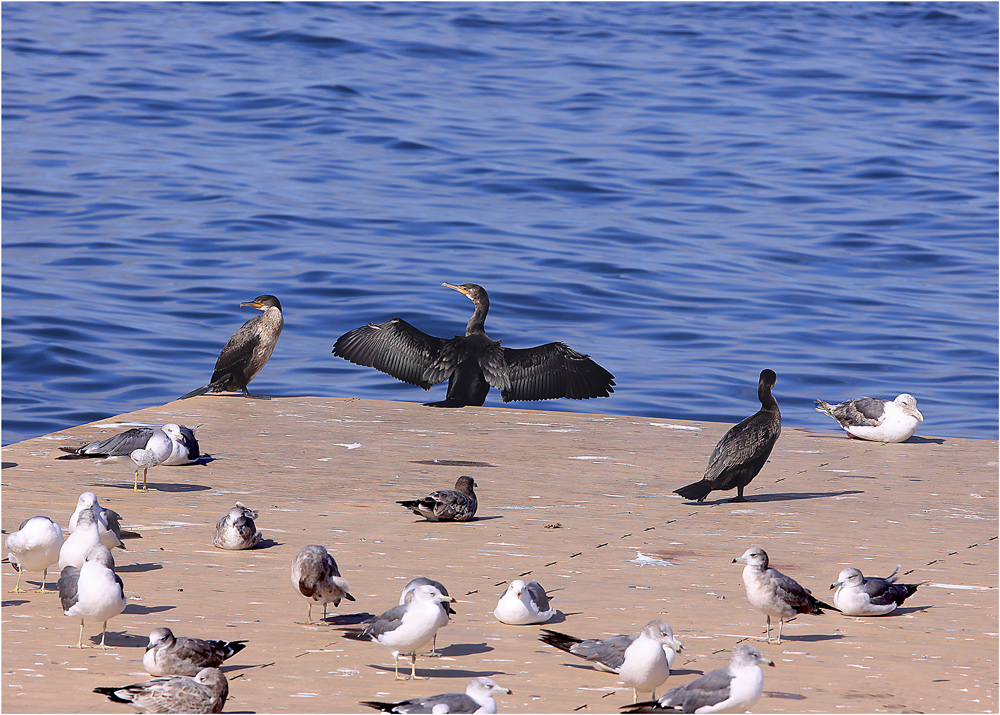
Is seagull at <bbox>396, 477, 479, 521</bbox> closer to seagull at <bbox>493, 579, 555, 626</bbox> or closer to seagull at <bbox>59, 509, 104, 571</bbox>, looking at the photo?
seagull at <bbox>493, 579, 555, 626</bbox>

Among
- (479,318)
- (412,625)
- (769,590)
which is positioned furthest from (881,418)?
(412,625)

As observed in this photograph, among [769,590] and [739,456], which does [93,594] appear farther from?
[739,456]

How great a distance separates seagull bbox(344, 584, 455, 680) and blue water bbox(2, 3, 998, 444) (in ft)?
39.9

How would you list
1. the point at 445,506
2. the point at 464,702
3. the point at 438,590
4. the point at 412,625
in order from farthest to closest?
the point at 445,506, the point at 438,590, the point at 412,625, the point at 464,702

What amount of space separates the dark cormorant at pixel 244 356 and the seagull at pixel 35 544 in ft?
22.6

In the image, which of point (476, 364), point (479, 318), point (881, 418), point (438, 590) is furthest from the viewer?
point (479, 318)

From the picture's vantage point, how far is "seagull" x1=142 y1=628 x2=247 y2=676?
5102mm

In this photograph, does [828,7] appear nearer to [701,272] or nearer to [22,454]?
[701,272]

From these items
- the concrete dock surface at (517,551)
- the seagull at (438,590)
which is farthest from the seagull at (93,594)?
the seagull at (438,590)

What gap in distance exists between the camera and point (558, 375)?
45.9 ft

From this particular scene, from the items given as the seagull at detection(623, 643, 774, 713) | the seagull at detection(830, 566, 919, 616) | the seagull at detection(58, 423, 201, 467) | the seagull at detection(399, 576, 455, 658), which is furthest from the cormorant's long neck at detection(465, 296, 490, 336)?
the seagull at detection(623, 643, 774, 713)

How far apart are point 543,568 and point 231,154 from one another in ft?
93.0

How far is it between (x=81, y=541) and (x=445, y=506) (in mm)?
2691

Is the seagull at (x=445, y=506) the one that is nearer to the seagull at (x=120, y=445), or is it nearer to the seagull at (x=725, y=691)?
the seagull at (x=120, y=445)
